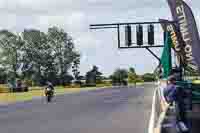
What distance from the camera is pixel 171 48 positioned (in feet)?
111

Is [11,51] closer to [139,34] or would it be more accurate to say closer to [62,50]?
[62,50]

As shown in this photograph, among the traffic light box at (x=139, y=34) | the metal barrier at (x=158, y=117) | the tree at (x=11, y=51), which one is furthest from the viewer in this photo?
the tree at (x=11, y=51)

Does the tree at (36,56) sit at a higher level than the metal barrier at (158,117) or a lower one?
higher

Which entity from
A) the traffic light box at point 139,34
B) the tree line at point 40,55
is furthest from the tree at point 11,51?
the traffic light box at point 139,34

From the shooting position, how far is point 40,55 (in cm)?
16975

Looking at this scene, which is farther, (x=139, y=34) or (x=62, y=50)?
(x=62, y=50)

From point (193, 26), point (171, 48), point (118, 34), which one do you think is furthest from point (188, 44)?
point (118, 34)

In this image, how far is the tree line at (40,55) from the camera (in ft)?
541

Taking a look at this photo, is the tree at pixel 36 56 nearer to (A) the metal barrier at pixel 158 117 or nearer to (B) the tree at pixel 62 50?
(B) the tree at pixel 62 50

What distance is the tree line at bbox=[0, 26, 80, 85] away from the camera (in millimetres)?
164750

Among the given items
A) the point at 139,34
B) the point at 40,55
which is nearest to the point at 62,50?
the point at 40,55

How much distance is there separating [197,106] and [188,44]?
11.8ft

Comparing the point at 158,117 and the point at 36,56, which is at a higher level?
the point at 36,56

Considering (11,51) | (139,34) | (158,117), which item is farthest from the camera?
(11,51)
